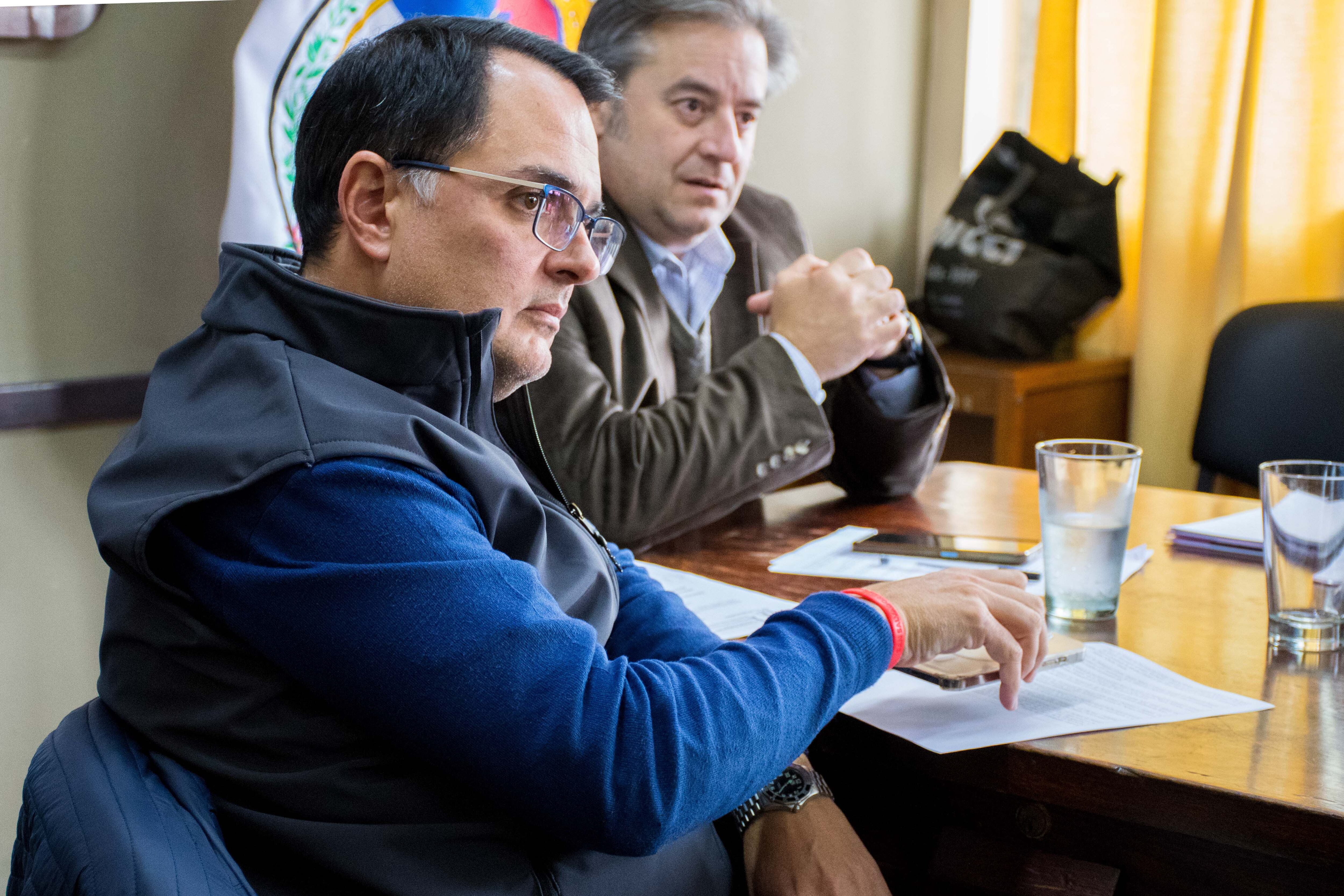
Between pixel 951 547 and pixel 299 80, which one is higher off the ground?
pixel 299 80

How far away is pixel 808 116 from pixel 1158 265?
925 millimetres

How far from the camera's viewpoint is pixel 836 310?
1.44 metres

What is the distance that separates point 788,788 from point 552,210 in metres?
0.51

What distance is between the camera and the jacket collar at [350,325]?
2.40ft

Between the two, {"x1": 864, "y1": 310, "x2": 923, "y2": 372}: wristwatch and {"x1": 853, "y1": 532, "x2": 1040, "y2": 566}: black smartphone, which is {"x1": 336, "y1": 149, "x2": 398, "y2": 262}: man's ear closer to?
{"x1": 853, "y1": 532, "x2": 1040, "y2": 566}: black smartphone

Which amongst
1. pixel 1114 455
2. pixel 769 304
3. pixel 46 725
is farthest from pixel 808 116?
pixel 46 725

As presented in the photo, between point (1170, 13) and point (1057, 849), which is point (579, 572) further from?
point (1170, 13)

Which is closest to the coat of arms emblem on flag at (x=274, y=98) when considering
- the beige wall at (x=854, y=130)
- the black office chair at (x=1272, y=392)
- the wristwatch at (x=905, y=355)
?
the wristwatch at (x=905, y=355)

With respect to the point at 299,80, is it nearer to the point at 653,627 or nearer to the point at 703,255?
the point at 703,255

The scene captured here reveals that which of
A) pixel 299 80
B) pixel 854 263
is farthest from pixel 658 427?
pixel 299 80

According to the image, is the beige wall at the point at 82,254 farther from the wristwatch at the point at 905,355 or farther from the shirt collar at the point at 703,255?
the wristwatch at the point at 905,355

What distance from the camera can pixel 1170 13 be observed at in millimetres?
2703

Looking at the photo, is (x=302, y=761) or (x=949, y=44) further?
(x=949, y=44)

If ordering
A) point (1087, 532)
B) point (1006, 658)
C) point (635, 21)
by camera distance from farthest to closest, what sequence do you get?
point (635, 21) → point (1087, 532) → point (1006, 658)
